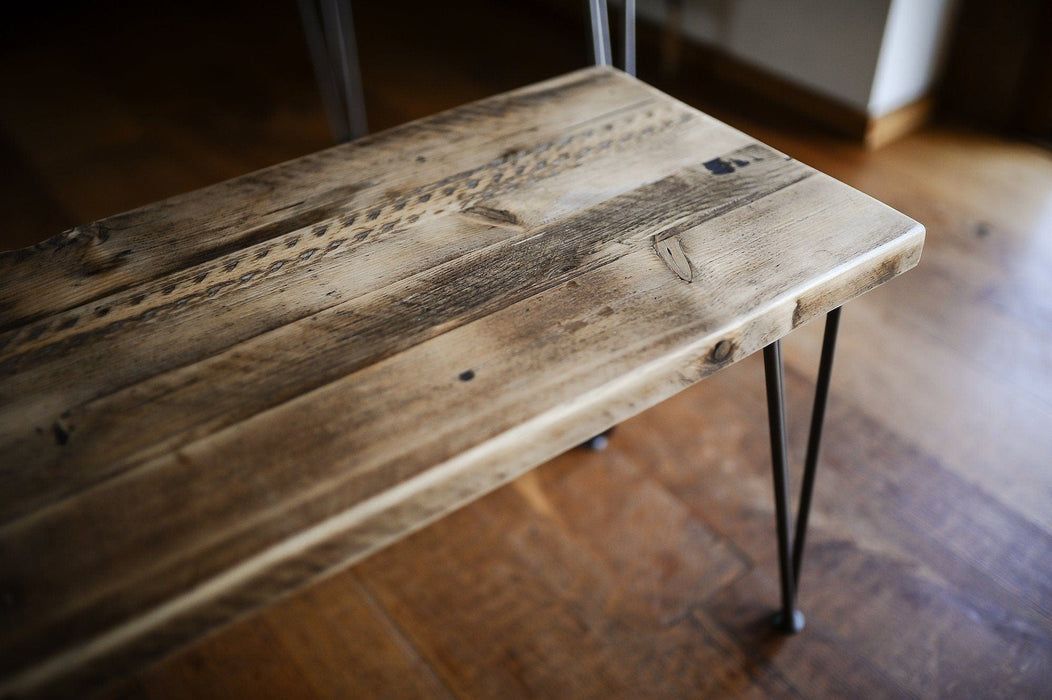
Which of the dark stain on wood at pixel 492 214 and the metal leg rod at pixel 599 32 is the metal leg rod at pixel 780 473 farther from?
the metal leg rod at pixel 599 32

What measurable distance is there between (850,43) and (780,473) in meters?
1.22

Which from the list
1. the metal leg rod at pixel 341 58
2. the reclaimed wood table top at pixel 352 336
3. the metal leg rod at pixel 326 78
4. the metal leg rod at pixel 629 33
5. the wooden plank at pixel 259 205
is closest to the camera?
the reclaimed wood table top at pixel 352 336

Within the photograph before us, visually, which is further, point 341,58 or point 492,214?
point 341,58

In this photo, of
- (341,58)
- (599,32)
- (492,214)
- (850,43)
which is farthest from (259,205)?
(850,43)

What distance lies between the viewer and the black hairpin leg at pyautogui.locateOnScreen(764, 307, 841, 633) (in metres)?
0.66

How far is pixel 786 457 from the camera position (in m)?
0.71

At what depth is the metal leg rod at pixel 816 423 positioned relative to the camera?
0.67 metres

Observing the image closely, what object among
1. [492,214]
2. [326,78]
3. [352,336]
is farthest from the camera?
[326,78]

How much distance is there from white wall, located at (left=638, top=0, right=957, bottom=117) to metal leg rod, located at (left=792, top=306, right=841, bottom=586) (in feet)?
3.52

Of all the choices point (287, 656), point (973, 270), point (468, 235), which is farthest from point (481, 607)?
point (973, 270)

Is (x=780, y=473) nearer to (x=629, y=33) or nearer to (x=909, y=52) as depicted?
(x=629, y=33)

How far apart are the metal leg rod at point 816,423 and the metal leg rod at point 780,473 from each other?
0.7 inches

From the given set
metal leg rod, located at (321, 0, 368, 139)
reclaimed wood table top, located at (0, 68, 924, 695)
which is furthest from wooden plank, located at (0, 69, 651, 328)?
metal leg rod, located at (321, 0, 368, 139)

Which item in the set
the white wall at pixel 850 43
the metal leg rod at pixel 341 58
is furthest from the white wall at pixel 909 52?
the metal leg rod at pixel 341 58
